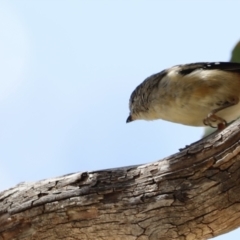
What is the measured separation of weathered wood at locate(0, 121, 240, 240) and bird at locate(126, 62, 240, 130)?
1.15 m

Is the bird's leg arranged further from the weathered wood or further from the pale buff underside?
the weathered wood

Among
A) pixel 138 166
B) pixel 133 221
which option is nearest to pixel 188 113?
pixel 138 166

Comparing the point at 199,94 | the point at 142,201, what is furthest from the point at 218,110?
the point at 142,201

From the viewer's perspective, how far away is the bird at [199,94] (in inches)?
192

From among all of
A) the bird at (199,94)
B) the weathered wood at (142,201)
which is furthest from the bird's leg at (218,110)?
the weathered wood at (142,201)

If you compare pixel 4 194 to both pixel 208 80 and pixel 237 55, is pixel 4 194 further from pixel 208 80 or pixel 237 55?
pixel 237 55

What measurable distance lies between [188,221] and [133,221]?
382 mm

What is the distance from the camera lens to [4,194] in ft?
13.7

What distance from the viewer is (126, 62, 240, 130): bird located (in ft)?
16.0

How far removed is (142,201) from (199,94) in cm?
152

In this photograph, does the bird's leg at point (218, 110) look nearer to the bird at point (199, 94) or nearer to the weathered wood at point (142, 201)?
the bird at point (199, 94)

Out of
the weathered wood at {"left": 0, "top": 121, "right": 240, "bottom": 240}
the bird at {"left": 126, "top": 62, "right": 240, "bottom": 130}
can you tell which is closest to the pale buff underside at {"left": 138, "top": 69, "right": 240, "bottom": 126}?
the bird at {"left": 126, "top": 62, "right": 240, "bottom": 130}

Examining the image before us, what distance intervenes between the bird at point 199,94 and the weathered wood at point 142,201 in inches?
45.3

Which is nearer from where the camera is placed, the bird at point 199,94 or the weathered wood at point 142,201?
the weathered wood at point 142,201
